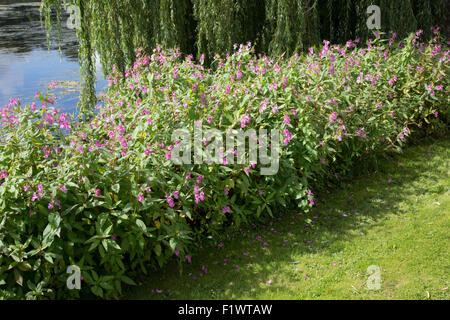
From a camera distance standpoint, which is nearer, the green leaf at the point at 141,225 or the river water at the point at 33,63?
the green leaf at the point at 141,225

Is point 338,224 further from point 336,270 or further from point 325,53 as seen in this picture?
point 325,53

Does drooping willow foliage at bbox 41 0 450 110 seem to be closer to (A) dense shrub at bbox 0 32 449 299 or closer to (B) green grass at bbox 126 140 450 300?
(A) dense shrub at bbox 0 32 449 299

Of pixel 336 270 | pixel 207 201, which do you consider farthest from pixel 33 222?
pixel 336 270

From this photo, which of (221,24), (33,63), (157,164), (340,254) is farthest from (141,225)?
(33,63)

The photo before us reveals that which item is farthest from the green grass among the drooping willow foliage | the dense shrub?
the drooping willow foliage

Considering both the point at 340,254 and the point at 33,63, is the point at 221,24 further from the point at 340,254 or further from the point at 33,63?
the point at 33,63

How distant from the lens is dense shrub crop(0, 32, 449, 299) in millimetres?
2744

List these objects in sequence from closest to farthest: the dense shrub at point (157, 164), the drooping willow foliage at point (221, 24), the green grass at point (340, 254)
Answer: the dense shrub at point (157, 164) < the green grass at point (340, 254) < the drooping willow foliage at point (221, 24)

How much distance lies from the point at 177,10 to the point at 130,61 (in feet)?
3.49

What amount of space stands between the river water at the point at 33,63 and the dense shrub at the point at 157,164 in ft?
18.9

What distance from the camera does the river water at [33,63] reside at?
458 inches

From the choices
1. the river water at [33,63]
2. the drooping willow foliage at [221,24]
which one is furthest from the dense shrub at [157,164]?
the river water at [33,63]

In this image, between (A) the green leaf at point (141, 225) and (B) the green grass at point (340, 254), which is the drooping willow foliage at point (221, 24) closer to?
(B) the green grass at point (340, 254)
